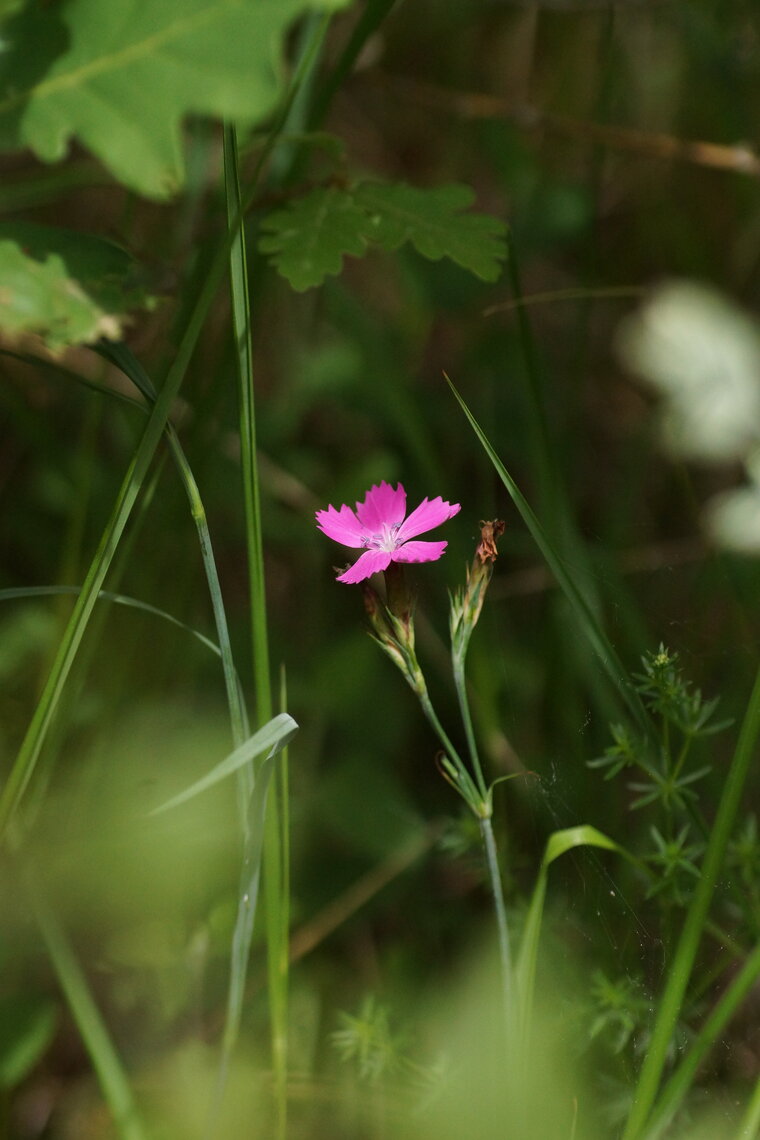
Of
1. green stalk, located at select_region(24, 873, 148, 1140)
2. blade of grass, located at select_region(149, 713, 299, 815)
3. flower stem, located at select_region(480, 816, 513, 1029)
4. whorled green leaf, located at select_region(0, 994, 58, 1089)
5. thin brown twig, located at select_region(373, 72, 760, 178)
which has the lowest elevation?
whorled green leaf, located at select_region(0, 994, 58, 1089)

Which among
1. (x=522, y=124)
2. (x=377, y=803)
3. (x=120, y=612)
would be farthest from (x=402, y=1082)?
(x=522, y=124)

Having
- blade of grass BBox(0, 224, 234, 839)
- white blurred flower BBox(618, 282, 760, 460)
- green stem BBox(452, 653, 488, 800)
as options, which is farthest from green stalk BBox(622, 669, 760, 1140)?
white blurred flower BBox(618, 282, 760, 460)

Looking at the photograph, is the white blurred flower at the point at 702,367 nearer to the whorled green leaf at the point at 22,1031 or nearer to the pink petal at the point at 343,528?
the pink petal at the point at 343,528

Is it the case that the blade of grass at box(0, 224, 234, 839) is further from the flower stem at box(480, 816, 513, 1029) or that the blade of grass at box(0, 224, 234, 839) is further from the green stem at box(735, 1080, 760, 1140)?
the green stem at box(735, 1080, 760, 1140)

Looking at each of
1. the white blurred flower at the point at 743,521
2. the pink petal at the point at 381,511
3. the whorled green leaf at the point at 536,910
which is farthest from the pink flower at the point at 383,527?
the white blurred flower at the point at 743,521

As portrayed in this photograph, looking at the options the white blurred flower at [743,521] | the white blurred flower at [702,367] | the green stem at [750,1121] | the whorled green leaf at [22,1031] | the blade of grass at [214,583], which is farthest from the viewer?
the white blurred flower at [702,367]

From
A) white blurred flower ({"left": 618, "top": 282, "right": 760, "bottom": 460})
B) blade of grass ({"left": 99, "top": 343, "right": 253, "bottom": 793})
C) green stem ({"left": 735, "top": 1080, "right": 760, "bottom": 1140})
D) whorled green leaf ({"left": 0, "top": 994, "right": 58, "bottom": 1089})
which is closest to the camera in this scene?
green stem ({"left": 735, "top": 1080, "right": 760, "bottom": 1140})
